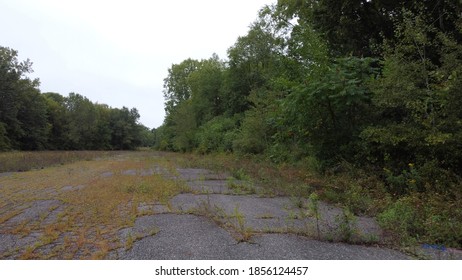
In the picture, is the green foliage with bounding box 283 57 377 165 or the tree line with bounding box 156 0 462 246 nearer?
the tree line with bounding box 156 0 462 246

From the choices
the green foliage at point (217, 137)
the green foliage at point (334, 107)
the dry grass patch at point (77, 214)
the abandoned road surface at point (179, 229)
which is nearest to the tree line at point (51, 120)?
the green foliage at point (217, 137)

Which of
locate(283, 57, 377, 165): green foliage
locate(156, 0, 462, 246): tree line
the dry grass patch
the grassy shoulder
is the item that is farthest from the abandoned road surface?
locate(283, 57, 377, 165): green foliage

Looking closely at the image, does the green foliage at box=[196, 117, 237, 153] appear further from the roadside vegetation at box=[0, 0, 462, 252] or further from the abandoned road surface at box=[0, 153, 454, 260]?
the abandoned road surface at box=[0, 153, 454, 260]

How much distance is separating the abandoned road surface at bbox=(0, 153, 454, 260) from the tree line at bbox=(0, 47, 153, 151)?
40588 millimetres

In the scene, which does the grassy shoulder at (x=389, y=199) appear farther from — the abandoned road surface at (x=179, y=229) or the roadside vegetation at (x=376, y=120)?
the abandoned road surface at (x=179, y=229)

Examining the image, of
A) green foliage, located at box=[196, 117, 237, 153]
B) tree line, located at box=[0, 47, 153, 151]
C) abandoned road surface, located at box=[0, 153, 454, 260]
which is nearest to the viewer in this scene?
abandoned road surface, located at box=[0, 153, 454, 260]

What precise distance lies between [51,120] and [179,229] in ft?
211

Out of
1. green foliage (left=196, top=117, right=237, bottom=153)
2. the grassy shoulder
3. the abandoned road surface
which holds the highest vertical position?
green foliage (left=196, top=117, right=237, bottom=153)

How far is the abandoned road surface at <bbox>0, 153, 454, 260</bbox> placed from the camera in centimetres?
370

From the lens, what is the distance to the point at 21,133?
138 ft

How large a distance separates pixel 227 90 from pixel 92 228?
26843 millimetres

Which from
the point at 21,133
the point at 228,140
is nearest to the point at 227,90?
the point at 228,140

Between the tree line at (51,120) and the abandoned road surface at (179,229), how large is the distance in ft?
133

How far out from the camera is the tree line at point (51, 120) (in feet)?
130
